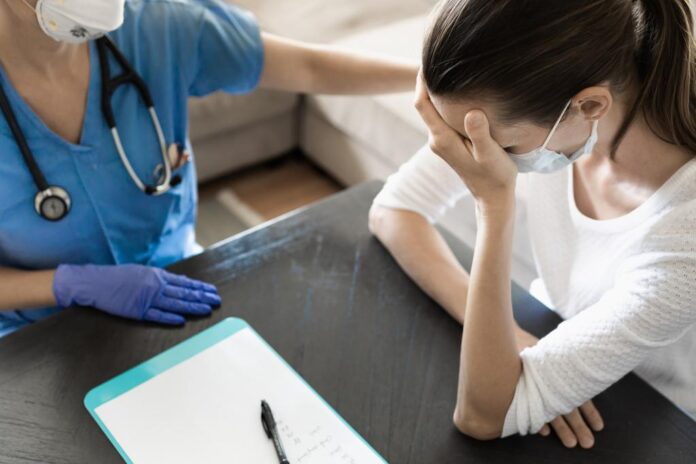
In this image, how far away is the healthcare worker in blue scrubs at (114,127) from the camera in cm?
107

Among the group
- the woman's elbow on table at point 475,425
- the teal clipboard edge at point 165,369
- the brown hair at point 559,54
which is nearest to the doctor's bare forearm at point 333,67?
the brown hair at point 559,54

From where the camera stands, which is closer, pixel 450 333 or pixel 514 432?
pixel 514 432

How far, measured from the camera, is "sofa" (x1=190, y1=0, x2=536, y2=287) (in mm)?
2146

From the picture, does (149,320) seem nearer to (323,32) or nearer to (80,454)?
(80,454)

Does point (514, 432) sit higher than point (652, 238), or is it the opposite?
point (652, 238)

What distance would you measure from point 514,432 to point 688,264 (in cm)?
32

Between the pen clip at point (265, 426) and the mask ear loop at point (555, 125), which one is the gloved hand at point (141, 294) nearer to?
the pen clip at point (265, 426)

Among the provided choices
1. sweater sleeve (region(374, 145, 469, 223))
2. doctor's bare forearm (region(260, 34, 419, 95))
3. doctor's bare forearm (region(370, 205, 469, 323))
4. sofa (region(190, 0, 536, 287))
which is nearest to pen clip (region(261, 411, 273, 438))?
doctor's bare forearm (region(370, 205, 469, 323))

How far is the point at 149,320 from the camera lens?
1.06 metres

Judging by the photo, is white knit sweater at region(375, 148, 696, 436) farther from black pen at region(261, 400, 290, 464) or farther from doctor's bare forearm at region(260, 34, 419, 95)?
doctor's bare forearm at region(260, 34, 419, 95)

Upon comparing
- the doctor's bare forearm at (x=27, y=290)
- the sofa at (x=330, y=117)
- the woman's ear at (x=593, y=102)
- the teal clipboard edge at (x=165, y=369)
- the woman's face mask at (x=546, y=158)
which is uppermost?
the woman's ear at (x=593, y=102)

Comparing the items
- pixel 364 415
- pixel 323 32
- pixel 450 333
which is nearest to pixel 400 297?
pixel 450 333

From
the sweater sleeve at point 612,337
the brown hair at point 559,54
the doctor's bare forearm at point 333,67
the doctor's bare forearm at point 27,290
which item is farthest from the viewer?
the doctor's bare forearm at point 333,67

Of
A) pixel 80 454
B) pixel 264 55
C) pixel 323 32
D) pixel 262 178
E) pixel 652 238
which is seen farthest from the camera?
pixel 262 178
